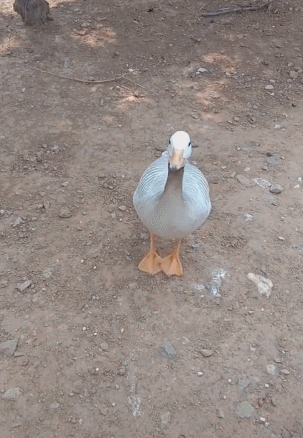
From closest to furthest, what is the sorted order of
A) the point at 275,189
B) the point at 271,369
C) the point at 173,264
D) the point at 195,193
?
the point at 271,369, the point at 195,193, the point at 173,264, the point at 275,189

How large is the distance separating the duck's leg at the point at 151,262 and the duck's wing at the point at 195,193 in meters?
0.60

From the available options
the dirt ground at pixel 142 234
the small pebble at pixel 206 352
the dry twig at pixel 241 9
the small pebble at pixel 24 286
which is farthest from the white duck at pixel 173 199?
the dry twig at pixel 241 9

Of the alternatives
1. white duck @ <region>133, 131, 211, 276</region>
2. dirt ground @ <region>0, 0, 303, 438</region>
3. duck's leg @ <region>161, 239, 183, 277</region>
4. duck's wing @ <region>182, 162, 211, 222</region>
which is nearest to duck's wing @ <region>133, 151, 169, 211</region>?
white duck @ <region>133, 131, 211, 276</region>

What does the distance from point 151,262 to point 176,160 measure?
120cm

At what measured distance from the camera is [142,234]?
4.32 m

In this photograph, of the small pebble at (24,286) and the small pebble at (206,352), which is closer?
the small pebble at (206,352)

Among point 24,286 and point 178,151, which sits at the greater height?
point 178,151

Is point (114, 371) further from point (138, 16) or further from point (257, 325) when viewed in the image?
point (138, 16)

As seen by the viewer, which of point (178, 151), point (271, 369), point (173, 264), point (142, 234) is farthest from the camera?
point (142, 234)

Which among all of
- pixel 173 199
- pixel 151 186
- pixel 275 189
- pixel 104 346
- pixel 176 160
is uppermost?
pixel 176 160

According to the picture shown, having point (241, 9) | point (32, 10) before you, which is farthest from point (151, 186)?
point (241, 9)

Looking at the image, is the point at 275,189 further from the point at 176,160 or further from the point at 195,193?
the point at 176,160

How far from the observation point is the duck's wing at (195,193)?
345 centimetres

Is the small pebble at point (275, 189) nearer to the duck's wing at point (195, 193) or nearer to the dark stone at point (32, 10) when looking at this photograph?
the duck's wing at point (195, 193)
